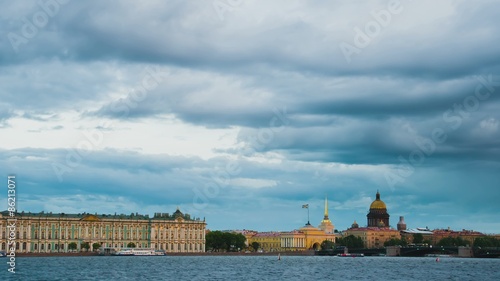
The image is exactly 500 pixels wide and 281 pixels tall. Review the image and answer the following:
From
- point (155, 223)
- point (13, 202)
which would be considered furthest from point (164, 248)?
point (13, 202)

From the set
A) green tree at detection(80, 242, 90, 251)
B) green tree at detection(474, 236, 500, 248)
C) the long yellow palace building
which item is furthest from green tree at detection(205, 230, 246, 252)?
green tree at detection(474, 236, 500, 248)

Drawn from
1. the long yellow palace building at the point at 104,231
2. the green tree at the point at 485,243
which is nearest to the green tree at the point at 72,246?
the long yellow palace building at the point at 104,231

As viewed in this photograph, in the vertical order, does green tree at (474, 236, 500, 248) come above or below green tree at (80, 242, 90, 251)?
above

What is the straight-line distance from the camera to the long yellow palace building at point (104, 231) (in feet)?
447

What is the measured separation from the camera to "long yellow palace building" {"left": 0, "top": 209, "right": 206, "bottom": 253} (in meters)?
136

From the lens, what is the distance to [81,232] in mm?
144625

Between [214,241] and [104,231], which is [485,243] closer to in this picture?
[214,241]

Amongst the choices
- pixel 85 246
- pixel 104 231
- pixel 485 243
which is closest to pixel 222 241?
pixel 104 231

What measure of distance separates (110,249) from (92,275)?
7796 cm

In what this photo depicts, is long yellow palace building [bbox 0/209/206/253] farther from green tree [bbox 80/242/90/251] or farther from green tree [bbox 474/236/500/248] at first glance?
green tree [bbox 474/236/500/248]

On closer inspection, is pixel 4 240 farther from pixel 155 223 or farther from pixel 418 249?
pixel 418 249

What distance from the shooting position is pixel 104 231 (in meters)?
148

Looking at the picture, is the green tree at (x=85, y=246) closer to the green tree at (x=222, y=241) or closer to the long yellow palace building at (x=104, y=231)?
the long yellow palace building at (x=104, y=231)

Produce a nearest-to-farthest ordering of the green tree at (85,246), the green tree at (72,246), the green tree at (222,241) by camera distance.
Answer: the green tree at (72,246) < the green tree at (85,246) < the green tree at (222,241)
